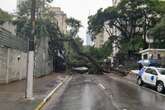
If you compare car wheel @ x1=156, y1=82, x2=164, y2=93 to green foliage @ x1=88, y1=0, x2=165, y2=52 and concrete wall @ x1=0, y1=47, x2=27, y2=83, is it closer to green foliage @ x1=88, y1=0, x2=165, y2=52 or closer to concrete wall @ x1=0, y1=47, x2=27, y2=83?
concrete wall @ x1=0, y1=47, x2=27, y2=83

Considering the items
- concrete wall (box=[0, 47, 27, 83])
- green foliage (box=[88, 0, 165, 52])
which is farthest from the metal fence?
green foliage (box=[88, 0, 165, 52])

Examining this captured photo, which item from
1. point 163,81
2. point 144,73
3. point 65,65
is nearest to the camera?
point 163,81

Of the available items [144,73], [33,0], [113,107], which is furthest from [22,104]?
[144,73]

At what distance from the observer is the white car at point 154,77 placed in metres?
27.5

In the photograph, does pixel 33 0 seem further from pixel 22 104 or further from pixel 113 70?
pixel 113 70

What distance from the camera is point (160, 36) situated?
46.7 meters

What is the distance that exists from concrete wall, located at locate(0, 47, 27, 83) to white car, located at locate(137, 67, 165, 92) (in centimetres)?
1018

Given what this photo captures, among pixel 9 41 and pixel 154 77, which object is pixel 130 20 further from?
pixel 9 41

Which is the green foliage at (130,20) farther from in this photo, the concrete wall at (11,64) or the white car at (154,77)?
the concrete wall at (11,64)

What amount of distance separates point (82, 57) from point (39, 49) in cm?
2349

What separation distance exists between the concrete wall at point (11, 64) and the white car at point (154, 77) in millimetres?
10179

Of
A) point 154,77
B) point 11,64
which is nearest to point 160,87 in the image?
point 154,77

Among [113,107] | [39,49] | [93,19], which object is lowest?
[113,107]

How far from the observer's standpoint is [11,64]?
3009 centimetres
